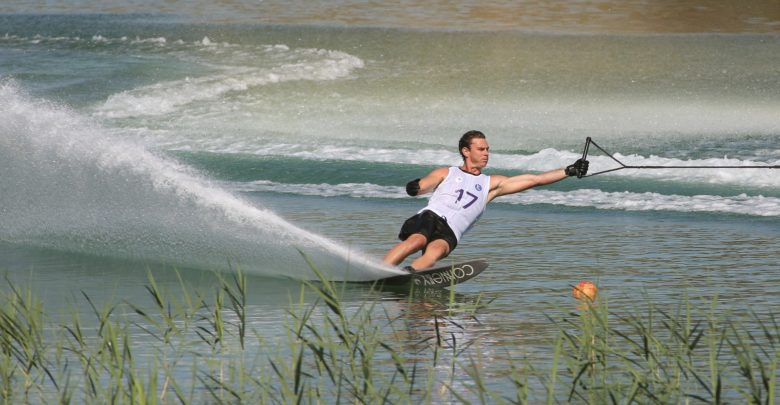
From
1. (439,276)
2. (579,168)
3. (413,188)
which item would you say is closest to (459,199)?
(413,188)

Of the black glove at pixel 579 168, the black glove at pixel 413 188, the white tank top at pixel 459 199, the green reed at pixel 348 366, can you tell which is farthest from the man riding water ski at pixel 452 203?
the green reed at pixel 348 366

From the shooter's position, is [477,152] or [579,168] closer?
[579,168]

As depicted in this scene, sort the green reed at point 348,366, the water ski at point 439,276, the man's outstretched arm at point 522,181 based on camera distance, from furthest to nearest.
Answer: the man's outstretched arm at point 522,181, the water ski at point 439,276, the green reed at point 348,366

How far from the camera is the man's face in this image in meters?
9.81

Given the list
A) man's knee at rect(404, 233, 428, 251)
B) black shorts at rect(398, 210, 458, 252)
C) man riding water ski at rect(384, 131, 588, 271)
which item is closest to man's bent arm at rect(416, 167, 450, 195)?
man riding water ski at rect(384, 131, 588, 271)

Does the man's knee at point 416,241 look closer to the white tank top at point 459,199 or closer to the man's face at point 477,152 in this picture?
the white tank top at point 459,199

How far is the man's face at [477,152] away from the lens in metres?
9.81

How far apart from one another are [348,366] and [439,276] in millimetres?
3055

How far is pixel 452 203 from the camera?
32.4 ft

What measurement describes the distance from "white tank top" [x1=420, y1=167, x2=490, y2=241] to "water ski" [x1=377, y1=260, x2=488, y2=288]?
381 millimetres

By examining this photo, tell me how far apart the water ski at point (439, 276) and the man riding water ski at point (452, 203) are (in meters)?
0.25

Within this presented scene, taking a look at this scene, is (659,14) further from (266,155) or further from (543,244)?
(543,244)

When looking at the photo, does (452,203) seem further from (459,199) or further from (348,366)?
(348,366)

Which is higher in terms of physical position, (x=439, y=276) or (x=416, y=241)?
(x=416, y=241)
